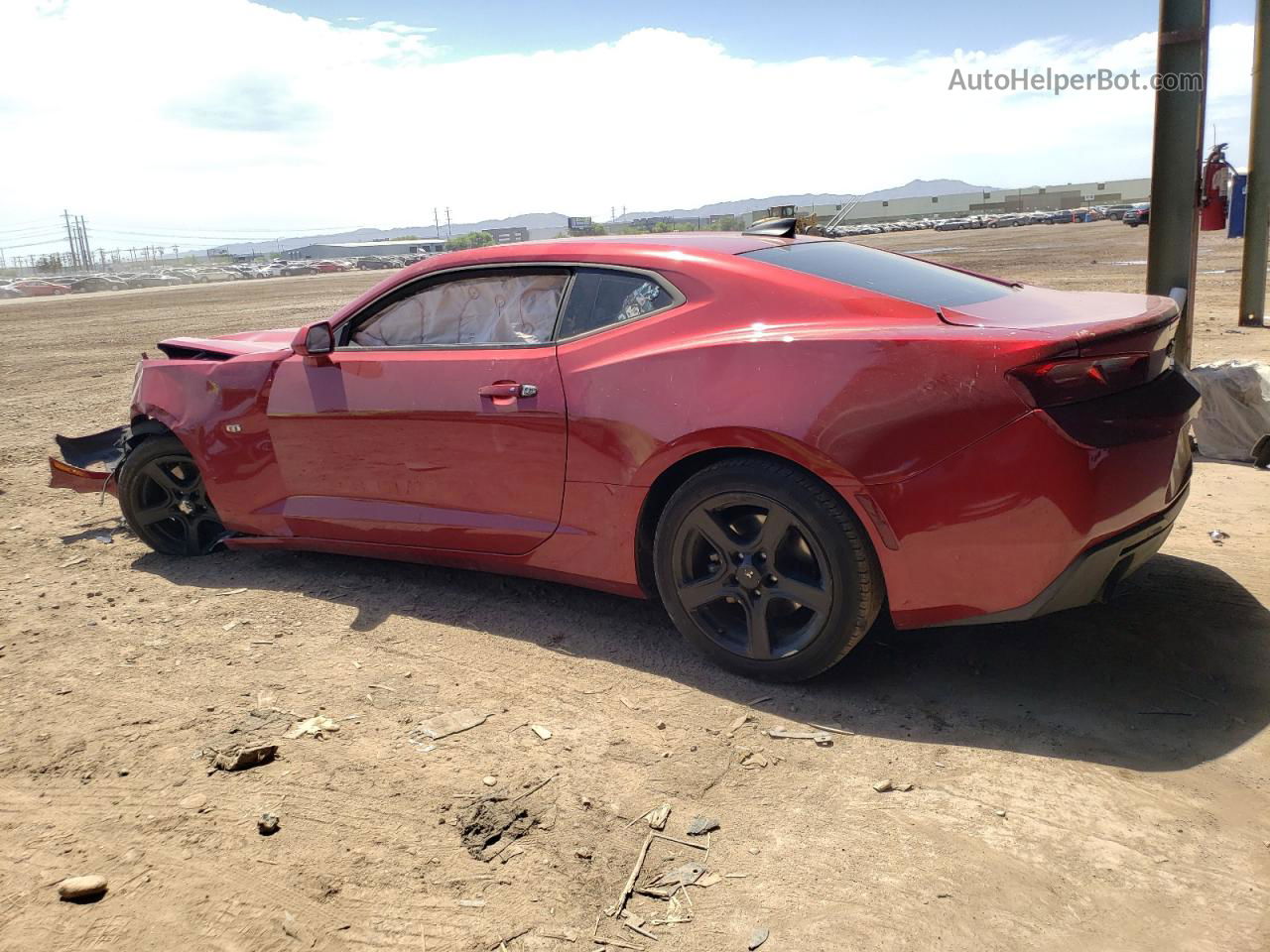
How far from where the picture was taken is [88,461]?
6328mm

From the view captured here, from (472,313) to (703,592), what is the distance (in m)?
1.58

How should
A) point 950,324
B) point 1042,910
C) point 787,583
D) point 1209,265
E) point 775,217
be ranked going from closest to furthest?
point 1042,910 < point 950,324 < point 787,583 < point 775,217 < point 1209,265

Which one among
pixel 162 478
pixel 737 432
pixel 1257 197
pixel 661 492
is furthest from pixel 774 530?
pixel 1257 197

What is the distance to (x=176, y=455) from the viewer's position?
202 inches

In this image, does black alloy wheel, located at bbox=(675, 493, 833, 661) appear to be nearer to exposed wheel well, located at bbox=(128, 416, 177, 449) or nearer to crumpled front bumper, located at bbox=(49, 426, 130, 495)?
exposed wheel well, located at bbox=(128, 416, 177, 449)

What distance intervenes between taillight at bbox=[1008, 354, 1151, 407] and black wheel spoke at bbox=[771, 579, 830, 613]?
890mm

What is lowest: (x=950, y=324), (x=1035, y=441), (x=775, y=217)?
(x=1035, y=441)

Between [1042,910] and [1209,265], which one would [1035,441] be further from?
[1209,265]

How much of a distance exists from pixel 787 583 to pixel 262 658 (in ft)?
6.90

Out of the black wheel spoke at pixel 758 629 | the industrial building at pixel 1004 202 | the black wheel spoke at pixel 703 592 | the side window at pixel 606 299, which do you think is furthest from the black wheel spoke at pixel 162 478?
the industrial building at pixel 1004 202

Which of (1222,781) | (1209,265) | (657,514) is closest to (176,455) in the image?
(657,514)

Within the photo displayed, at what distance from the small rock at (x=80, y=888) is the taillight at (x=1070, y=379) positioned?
2772mm

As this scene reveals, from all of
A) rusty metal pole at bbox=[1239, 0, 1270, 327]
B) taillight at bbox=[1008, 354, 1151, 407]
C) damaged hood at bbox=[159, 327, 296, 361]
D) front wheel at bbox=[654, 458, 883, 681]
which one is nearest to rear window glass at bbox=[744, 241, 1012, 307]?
taillight at bbox=[1008, 354, 1151, 407]

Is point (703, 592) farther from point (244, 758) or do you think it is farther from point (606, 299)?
point (244, 758)
